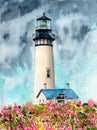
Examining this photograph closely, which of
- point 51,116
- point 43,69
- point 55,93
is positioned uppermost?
point 43,69

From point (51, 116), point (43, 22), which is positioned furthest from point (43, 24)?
point (51, 116)

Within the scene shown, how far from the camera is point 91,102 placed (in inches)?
578

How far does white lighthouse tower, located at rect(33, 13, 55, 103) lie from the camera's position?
124 feet

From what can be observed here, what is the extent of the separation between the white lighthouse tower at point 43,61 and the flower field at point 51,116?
21.9 metres

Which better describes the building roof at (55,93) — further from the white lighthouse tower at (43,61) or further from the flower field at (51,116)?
the flower field at (51,116)

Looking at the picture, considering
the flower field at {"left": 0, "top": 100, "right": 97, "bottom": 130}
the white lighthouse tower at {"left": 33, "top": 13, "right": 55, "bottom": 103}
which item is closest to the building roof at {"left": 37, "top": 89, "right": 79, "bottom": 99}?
the white lighthouse tower at {"left": 33, "top": 13, "right": 55, "bottom": 103}

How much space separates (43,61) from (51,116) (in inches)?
892

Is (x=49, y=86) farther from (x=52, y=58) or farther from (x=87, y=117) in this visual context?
(x=87, y=117)

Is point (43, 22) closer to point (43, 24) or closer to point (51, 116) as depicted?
point (43, 24)

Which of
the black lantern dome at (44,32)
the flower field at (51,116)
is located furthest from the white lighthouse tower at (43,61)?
the flower field at (51,116)

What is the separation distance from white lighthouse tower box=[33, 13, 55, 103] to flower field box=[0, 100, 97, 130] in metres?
21.9

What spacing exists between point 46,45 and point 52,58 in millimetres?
926

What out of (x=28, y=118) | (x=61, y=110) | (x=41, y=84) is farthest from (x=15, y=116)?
(x=41, y=84)

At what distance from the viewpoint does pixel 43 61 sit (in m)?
37.9
